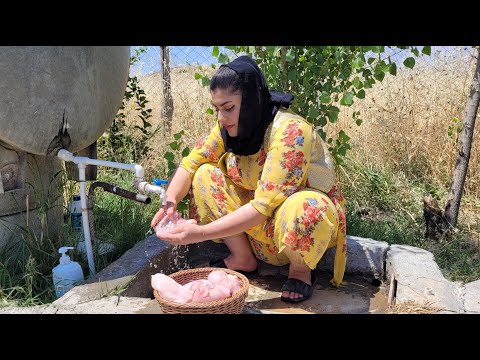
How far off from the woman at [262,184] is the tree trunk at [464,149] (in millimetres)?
1394

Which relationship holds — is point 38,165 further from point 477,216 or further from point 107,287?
point 477,216

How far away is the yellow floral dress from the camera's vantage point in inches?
97.3

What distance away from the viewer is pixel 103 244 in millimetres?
3166

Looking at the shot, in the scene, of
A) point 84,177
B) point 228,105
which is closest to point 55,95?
point 84,177

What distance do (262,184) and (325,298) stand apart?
0.76 meters

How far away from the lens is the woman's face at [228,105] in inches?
97.5

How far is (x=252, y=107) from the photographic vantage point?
251cm

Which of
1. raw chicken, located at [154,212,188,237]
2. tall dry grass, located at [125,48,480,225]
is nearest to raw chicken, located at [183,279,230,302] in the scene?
raw chicken, located at [154,212,188,237]

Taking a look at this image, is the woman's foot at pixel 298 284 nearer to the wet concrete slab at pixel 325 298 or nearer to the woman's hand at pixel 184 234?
the wet concrete slab at pixel 325 298

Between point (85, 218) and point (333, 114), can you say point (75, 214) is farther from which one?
point (333, 114)

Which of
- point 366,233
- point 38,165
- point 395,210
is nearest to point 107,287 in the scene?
point 38,165

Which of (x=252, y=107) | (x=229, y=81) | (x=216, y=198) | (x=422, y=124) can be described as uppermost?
(x=229, y=81)

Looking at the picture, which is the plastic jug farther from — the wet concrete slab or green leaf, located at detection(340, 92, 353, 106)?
green leaf, located at detection(340, 92, 353, 106)

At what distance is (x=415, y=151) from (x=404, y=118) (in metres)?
0.33
